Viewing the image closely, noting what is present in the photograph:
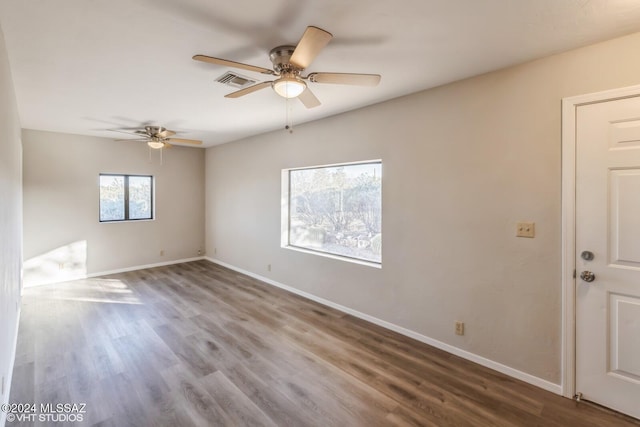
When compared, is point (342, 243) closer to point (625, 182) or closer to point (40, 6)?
point (625, 182)

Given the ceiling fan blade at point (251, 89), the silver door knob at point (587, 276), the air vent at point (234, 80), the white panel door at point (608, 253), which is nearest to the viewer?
the white panel door at point (608, 253)

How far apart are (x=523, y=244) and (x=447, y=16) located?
177 cm

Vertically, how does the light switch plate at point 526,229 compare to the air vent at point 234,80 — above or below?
below

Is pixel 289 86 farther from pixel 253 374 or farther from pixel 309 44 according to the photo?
pixel 253 374

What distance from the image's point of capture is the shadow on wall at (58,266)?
4624mm

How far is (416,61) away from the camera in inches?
89.6

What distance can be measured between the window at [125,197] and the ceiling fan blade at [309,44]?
17.0 feet

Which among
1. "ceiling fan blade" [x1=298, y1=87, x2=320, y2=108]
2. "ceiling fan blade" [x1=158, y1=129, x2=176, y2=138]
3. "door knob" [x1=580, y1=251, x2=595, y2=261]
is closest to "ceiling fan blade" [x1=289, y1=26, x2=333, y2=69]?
"ceiling fan blade" [x1=298, y1=87, x2=320, y2=108]

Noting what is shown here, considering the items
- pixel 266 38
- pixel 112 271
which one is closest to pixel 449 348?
pixel 266 38

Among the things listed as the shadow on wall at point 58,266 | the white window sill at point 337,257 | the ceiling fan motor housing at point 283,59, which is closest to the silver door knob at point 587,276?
the white window sill at point 337,257

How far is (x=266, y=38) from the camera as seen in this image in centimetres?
196

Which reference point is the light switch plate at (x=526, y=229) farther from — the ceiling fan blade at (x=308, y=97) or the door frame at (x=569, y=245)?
the ceiling fan blade at (x=308, y=97)

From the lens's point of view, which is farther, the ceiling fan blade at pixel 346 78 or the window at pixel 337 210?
the window at pixel 337 210

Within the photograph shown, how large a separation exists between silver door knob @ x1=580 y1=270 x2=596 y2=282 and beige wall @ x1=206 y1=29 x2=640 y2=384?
15 cm
